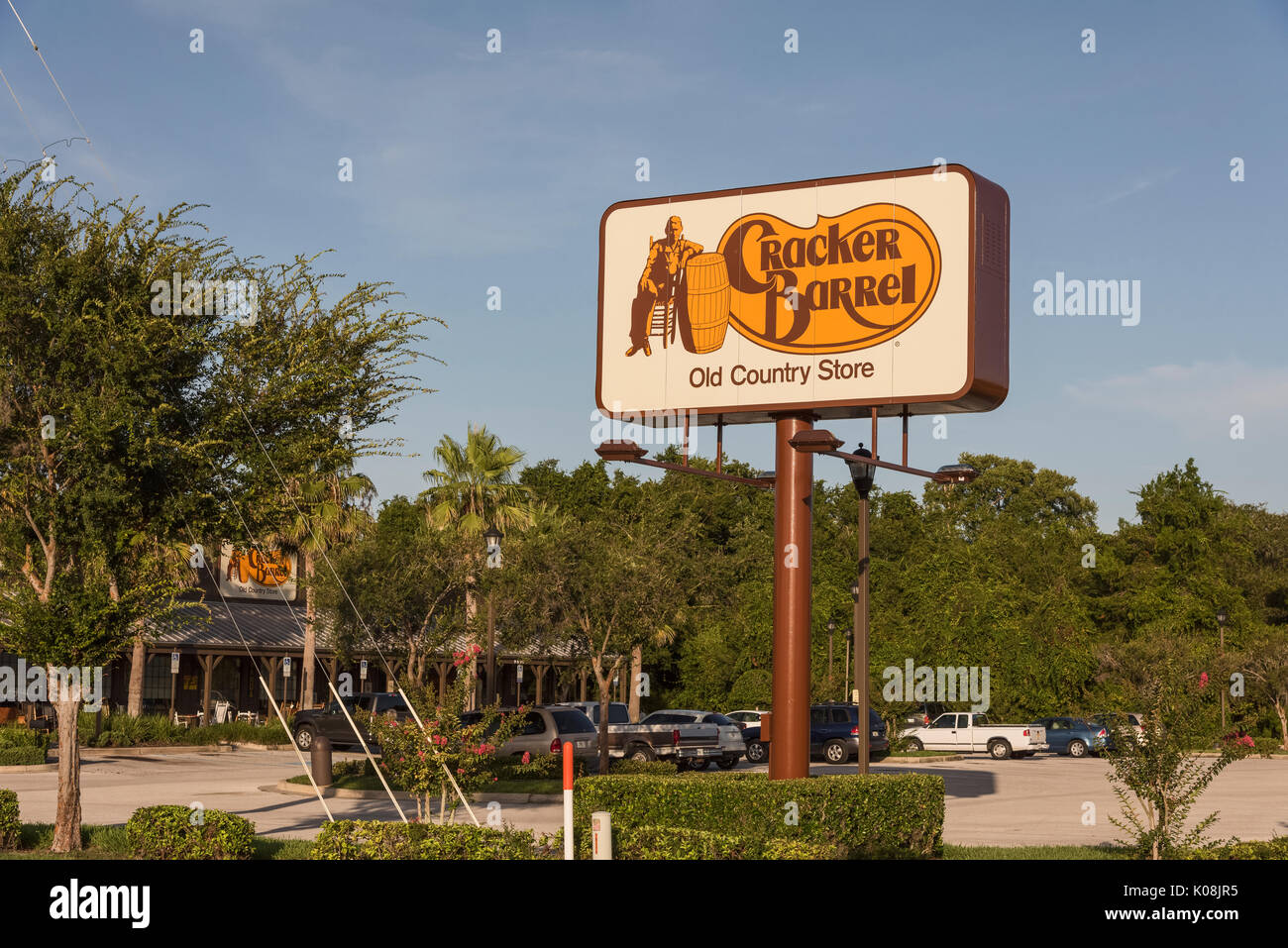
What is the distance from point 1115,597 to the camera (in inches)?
2411

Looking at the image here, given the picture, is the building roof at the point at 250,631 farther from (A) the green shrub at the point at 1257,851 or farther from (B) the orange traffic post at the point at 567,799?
(A) the green shrub at the point at 1257,851

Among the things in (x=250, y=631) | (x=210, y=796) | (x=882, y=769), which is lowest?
(x=882, y=769)

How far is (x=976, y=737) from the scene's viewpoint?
1817 inches

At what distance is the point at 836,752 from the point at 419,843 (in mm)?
27775

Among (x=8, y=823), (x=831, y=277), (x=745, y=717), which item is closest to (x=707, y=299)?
(x=831, y=277)

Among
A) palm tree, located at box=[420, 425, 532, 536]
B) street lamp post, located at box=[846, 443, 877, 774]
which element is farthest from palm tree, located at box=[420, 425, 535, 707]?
street lamp post, located at box=[846, 443, 877, 774]

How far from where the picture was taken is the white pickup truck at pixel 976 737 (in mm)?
44859

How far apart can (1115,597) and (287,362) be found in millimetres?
51259

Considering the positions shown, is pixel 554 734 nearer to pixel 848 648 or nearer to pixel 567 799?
pixel 567 799

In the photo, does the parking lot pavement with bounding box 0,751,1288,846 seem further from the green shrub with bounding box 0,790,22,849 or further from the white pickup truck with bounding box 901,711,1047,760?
the white pickup truck with bounding box 901,711,1047,760

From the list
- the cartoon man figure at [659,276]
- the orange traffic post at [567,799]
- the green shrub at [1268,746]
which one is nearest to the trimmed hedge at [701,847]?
the orange traffic post at [567,799]

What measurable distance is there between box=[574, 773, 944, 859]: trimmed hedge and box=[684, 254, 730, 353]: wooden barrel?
18.2ft
